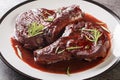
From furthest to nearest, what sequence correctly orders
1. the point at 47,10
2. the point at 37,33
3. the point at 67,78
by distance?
1. the point at 47,10
2. the point at 37,33
3. the point at 67,78

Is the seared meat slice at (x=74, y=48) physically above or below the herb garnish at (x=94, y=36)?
below

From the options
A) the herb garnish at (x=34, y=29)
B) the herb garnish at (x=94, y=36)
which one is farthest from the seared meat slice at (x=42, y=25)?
the herb garnish at (x=94, y=36)

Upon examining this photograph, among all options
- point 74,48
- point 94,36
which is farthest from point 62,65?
point 94,36

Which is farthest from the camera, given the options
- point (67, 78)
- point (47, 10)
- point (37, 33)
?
point (47, 10)

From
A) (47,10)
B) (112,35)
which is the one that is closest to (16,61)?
(47,10)

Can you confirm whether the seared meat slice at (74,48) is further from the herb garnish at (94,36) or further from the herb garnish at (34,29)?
the herb garnish at (34,29)

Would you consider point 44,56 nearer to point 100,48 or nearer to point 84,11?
point 100,48

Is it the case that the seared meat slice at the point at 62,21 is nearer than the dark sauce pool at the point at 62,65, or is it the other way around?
the dark sauce pool at the point at 62,65

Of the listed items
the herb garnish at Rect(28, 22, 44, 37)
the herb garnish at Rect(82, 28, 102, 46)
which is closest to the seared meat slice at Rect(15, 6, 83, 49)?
the herb garnish at Rect(28, 22, 44, 37)

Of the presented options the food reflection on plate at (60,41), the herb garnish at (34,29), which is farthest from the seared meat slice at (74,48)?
the herb garnish at (34,29)
